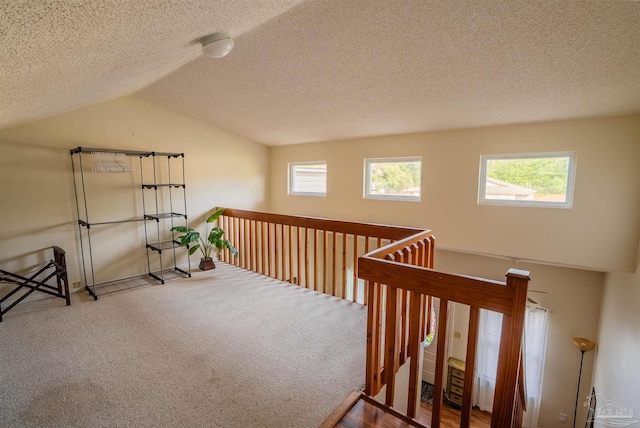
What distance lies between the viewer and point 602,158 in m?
3.40

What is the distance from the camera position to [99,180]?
3818mm

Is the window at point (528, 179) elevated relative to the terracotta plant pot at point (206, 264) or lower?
elevated

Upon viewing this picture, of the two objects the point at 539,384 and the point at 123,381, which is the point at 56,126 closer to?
the point at 123,381

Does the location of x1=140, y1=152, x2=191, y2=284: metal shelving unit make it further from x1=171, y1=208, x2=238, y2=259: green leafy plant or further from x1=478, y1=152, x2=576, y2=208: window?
x1=478, y1=152, x2=576, y2=208: window

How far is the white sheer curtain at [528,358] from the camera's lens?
480 centimetres

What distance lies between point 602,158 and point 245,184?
5126 millimetres

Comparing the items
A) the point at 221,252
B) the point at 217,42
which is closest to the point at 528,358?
the point at 221,252

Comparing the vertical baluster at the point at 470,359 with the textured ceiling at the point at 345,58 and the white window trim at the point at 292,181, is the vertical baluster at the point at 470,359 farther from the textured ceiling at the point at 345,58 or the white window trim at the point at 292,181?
the white window trim at the point at 292,181

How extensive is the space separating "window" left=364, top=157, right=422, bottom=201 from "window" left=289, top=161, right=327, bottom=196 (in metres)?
0.90

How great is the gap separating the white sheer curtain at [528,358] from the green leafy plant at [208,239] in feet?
13.3

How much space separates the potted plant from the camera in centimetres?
414

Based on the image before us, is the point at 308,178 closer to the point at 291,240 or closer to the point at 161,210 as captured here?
the point at 291,240

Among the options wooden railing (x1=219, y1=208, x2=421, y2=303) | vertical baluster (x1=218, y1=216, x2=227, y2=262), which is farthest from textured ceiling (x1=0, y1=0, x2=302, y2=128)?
vertical baluster (x1=218, y1=216, x2=227, y2=262)

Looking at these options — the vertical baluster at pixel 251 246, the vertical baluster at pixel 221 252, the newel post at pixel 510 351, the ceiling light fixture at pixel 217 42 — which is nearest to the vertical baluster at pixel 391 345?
the newel post at pixel 510 351
